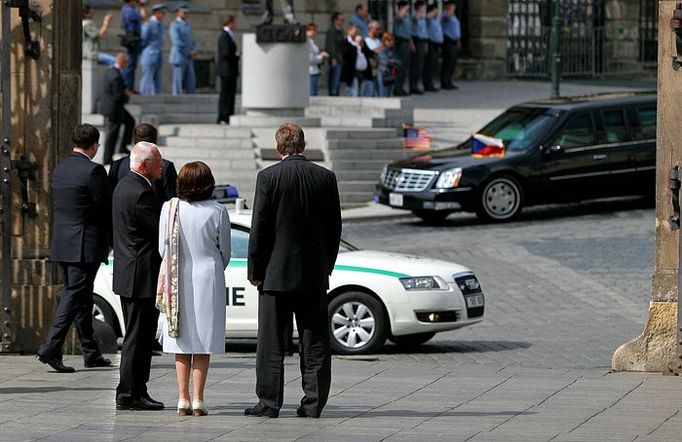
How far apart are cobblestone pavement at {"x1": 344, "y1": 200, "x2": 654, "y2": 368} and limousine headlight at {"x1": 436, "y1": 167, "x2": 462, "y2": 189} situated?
0.62 metres

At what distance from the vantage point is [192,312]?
1070 centimetres

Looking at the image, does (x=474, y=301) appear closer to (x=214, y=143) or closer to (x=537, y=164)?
(x=537, y=164)

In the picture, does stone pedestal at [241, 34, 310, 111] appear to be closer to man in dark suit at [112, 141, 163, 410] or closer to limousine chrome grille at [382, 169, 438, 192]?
limousine chrome grille at [382, 169, 438, 192]

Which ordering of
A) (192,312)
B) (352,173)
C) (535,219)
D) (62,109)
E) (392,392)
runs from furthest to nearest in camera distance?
(352,173) → (535,219) → (62,109) → (392,392) → (192,312)

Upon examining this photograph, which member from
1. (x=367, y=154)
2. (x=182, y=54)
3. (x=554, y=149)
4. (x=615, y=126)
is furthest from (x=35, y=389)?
(x=182, y=54)

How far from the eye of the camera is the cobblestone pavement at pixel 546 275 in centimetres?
1639

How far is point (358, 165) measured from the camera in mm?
28500

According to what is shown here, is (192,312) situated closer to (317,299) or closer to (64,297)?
(317,299)

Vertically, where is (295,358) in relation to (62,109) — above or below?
below

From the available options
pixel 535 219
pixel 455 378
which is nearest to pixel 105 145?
pixel 535 219

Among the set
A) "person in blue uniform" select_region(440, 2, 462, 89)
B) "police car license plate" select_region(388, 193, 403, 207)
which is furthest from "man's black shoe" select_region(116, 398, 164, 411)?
"person in blue uniform" select_region(440, 2, 462, 89)

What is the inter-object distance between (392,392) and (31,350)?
3.15 m

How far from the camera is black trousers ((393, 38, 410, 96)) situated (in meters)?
38.9

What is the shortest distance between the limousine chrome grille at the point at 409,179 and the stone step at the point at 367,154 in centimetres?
236
